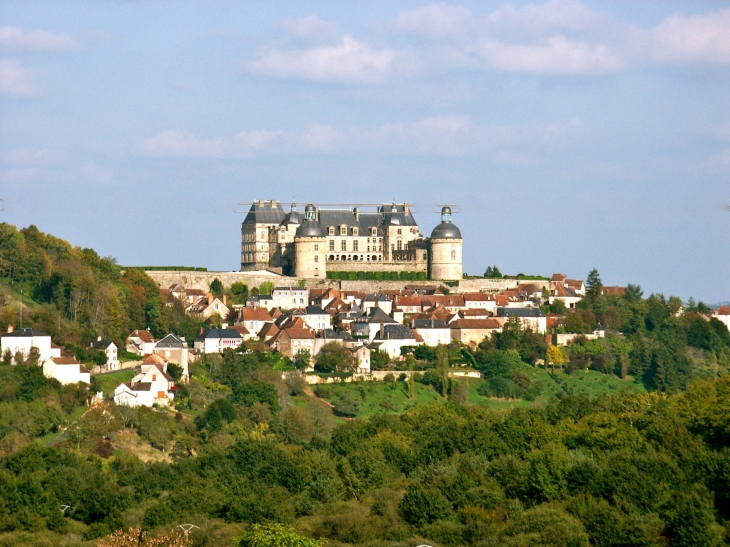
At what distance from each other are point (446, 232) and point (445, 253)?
1.32 meters

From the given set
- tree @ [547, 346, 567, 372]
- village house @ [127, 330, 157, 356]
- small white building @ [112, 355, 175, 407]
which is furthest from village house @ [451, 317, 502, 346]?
small white building @ [112, 355, 175, 407]

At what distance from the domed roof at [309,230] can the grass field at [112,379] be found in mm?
20939

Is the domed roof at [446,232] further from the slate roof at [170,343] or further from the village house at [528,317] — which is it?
the slate roof at [170,343]

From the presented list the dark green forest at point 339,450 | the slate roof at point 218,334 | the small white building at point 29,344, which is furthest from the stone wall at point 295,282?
the small white building at point 29,344

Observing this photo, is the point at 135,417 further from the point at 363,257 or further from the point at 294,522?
the point at 363,257

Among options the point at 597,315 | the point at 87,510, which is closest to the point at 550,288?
the point at 597,315

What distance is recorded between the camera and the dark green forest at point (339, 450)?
44.8 m

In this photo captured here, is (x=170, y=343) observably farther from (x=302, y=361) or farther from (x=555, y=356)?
(x=555, y=356)

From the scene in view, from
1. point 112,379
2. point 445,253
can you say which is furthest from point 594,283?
point 112,379

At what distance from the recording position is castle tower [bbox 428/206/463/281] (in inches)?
3762

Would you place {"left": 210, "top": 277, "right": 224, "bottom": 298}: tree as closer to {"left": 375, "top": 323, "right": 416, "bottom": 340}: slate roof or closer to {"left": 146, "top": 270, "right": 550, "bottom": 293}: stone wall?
{"left": 146, "top": 270, "right": 550, "bottom": 293}: stone wall

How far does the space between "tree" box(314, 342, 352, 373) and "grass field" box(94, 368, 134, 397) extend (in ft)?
34.9

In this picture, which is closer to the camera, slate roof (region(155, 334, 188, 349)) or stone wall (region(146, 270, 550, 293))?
slate roof (region(155, 334, 188, 349))

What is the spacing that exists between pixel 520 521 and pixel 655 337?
178 ft
